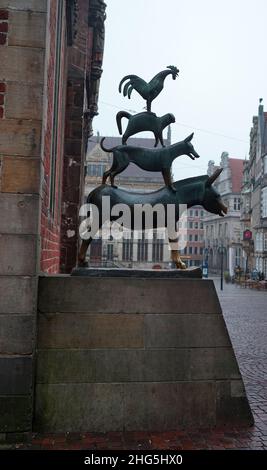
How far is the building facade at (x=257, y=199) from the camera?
164 feet

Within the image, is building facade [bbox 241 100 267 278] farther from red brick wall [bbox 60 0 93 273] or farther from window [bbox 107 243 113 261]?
red brick wall [bbox 60 0 93 273]

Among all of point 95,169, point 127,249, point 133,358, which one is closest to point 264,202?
point 127,249

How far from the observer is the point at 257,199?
54.1 m

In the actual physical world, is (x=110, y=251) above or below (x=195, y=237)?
below

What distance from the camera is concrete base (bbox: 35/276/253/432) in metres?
4.41

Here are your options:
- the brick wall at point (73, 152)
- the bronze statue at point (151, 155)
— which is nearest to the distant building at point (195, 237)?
the brick wall at point (73, 152)

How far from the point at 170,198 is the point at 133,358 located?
1.74 metres

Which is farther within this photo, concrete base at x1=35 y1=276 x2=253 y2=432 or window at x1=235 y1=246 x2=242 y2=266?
window at x1=235 y1=246 x2=242 y2=266

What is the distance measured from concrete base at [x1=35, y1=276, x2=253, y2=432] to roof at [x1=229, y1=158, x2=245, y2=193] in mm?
79839

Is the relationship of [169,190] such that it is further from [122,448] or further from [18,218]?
[122,448]

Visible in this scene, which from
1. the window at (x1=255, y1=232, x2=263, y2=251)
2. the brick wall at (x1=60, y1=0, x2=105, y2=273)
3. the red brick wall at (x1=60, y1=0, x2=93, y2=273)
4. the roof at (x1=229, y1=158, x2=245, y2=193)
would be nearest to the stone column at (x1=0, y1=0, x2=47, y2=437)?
the brick wall at (x1=60, y1=0, x2=105, y2=273)

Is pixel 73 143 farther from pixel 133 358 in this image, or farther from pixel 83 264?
pixel 133 358

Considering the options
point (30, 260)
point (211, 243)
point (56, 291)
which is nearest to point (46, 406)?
point (56, 291)
